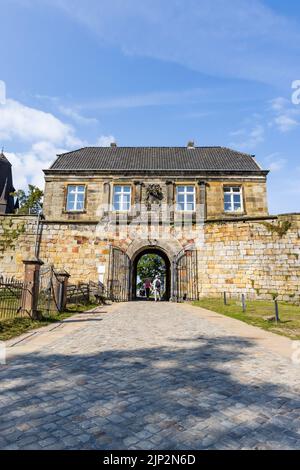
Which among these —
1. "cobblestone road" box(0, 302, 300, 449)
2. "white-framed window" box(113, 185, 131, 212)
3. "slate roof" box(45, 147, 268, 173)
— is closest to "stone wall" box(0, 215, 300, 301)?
"white-framed window" box(113, 185, 131, 212)

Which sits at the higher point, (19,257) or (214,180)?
(214,180)

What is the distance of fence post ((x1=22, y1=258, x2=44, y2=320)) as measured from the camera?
331 inches

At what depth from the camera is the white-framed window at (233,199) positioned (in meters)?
19.9

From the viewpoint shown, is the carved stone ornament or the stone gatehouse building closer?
the stone gatehouse building

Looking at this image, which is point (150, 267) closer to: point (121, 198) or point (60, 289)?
point (121, 198)

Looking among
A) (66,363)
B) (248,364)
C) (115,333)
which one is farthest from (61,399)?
(115,333)

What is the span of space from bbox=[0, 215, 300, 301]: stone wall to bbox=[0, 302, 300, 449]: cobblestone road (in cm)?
1032

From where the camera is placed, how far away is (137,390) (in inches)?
135

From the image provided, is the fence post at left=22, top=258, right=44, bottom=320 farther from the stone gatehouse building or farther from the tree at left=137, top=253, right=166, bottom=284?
the tree at left=137, top=253, right=166, bottom=284

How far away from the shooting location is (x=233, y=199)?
20.1 meters

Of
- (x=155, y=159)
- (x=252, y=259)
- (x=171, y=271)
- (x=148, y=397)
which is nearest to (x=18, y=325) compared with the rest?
(x=148, y=397)

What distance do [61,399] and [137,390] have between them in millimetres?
857
